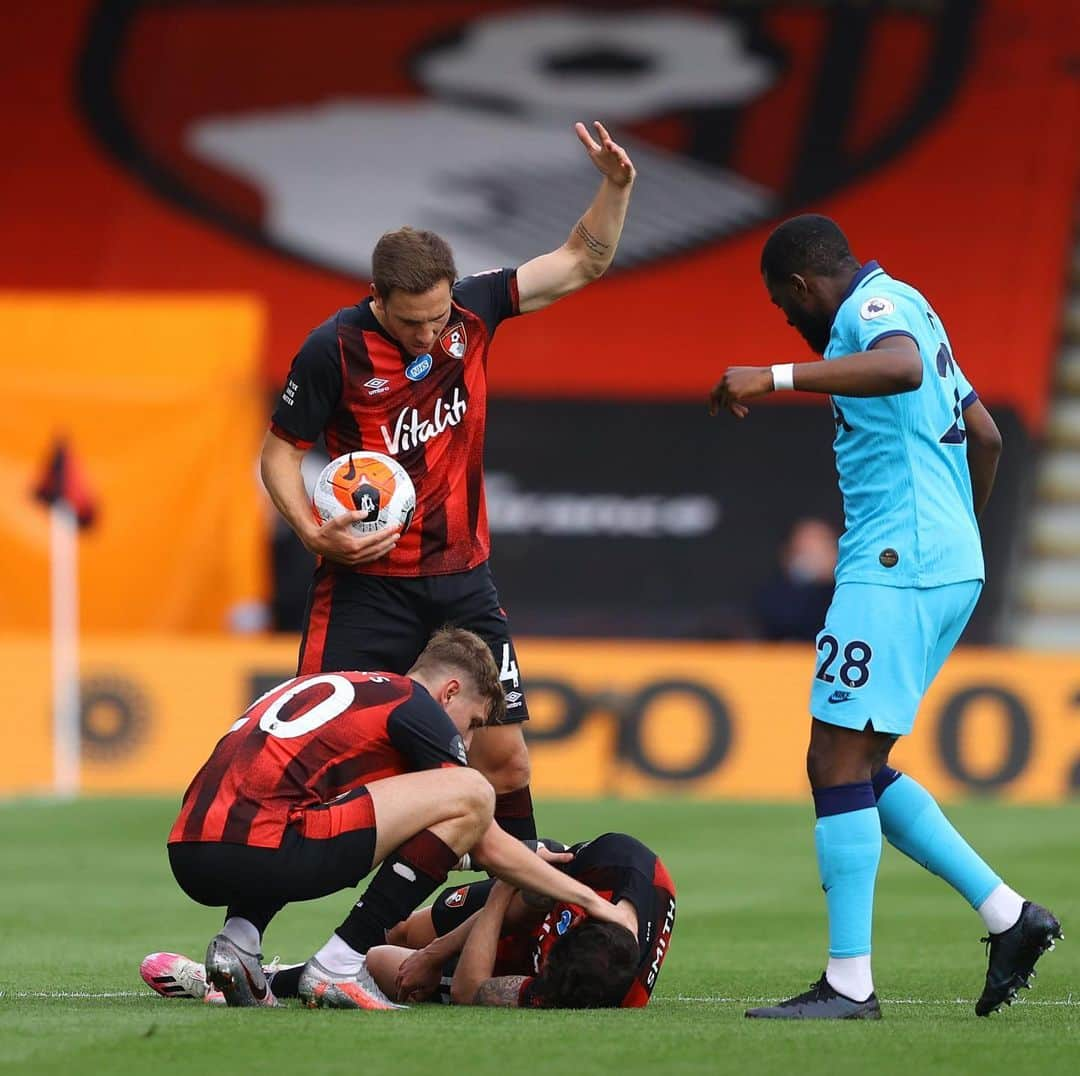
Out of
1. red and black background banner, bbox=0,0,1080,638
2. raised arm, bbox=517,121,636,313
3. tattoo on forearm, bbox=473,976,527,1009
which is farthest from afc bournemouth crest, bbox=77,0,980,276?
tattoo on forearm, bbox=473,976,527,1009

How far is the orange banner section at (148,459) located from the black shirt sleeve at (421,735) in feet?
29.1

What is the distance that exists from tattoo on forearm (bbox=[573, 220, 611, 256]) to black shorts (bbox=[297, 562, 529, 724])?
1.13 m

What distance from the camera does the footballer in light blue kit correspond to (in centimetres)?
546

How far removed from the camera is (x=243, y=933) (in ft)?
18.2

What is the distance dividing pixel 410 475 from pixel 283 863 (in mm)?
1437

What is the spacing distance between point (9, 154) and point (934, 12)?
942cm

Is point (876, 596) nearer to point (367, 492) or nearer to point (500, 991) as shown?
point (500, 991)

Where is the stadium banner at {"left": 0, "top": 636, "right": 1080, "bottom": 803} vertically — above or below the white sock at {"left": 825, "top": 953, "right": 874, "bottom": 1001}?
below

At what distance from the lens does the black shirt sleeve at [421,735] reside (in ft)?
18.3

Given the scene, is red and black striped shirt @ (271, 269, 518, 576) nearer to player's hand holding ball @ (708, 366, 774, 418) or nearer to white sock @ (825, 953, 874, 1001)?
player's hand holding ball @ (708, 366, 774, 418)

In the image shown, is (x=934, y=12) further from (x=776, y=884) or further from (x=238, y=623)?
(x=776, y=884)

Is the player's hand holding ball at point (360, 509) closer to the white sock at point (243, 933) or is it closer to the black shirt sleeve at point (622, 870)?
the black shirt sleeve at point (622, 870)

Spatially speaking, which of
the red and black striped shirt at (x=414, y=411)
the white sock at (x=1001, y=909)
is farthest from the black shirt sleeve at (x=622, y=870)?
the red and black striped shirt at (x=414, y=411)

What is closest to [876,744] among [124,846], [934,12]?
[124,846]
